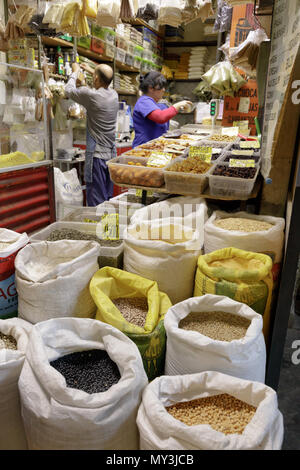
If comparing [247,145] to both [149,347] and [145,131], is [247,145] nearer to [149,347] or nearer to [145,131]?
[145,131]

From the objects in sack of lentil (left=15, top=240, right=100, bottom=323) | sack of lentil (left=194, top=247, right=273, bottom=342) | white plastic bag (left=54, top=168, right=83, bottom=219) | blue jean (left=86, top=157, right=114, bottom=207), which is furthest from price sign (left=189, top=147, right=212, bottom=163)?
blue jean (left=86, top=157, right=114, bottom=207)

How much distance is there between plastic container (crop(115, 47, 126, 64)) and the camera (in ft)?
18.1

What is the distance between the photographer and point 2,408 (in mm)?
1021

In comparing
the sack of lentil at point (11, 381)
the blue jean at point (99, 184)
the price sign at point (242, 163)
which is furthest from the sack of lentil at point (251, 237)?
the blue jean at point (99, 184)

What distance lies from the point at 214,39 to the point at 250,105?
4.38 meters

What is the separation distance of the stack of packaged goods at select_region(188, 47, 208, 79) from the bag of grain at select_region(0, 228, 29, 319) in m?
6.77

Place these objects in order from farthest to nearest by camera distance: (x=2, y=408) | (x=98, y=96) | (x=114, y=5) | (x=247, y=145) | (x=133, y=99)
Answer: (x=133, y=99)
(x=98, y=96)
(x=114, y=5)
(x=247, y=145)
(x=2, y=408)

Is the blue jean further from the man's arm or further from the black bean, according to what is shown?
the black bean

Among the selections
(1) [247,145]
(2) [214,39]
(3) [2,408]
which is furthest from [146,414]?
(2) [214,39]

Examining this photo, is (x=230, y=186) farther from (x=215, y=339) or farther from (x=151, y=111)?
(x=151, y=111)

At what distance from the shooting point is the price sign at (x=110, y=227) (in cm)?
178

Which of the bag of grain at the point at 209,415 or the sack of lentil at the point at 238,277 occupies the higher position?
the sack of lentil at the point at 238,277

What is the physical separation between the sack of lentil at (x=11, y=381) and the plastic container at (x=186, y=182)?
1091mm

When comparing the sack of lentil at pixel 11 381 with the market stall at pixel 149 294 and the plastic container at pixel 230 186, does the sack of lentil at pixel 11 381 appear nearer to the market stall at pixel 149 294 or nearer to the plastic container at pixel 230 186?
the market stall at pixel 149 294
